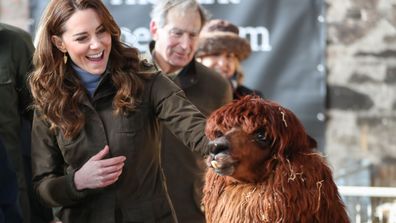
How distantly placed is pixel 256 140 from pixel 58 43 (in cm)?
86

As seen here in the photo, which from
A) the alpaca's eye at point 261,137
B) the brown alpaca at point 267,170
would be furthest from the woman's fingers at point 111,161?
the alpaca's eye at point 261,137

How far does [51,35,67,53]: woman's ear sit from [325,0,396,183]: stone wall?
3.40 meters

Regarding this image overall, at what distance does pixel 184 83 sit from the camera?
409 cm

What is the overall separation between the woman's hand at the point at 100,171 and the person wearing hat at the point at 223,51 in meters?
2.11

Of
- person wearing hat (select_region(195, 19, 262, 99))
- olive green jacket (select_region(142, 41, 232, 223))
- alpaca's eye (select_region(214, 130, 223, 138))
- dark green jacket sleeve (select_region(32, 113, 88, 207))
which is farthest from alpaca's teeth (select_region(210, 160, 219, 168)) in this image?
person wearing hat (select_region(195, 19, 262, 99))

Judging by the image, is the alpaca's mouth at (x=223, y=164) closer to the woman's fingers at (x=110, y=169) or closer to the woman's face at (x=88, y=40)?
the woman's fingers at (x=110, y=169)

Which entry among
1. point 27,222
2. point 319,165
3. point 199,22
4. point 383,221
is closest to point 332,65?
point 383,221

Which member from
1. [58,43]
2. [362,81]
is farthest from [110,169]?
[362,81]

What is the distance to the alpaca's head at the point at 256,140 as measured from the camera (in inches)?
104

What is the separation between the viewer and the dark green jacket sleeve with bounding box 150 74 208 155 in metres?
2.97

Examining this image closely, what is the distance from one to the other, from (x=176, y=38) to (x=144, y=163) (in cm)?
113

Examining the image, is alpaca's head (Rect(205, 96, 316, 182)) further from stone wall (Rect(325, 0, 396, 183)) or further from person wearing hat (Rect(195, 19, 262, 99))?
stone wall (Rect(325, 0, 396, 183))

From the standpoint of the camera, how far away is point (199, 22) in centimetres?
416

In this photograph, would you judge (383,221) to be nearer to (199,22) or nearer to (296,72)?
(296,72)
